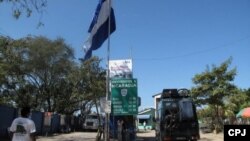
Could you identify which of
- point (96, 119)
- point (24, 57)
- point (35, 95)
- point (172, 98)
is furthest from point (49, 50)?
point (172, 98)

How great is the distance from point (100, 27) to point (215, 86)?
88.9 ft

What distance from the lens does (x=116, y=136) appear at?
95.9 feet

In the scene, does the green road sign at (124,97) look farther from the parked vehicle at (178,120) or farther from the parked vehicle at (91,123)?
the parked vehicle at (91,123)

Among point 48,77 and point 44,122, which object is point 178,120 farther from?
point 48,77

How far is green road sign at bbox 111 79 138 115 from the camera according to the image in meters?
22.0

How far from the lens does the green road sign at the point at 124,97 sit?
22031 mm

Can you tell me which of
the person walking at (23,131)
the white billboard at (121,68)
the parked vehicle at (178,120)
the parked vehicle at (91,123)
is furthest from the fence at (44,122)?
the person walking at (23,131)

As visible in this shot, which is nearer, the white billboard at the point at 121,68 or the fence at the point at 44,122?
the white billboard at the point at 121,68

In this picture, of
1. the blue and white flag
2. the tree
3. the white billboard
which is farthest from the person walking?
the tree

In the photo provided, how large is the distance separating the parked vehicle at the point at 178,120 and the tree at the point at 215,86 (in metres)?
19.0

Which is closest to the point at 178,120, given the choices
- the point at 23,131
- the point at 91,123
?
the point at 23,131

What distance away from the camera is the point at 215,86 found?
1769 inches

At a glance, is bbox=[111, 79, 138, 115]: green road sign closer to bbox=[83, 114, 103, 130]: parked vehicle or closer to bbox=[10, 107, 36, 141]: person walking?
bbox=[10, 107, 36, 141]: person walking

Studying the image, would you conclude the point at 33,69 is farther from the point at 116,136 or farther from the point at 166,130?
the point at 166,130
